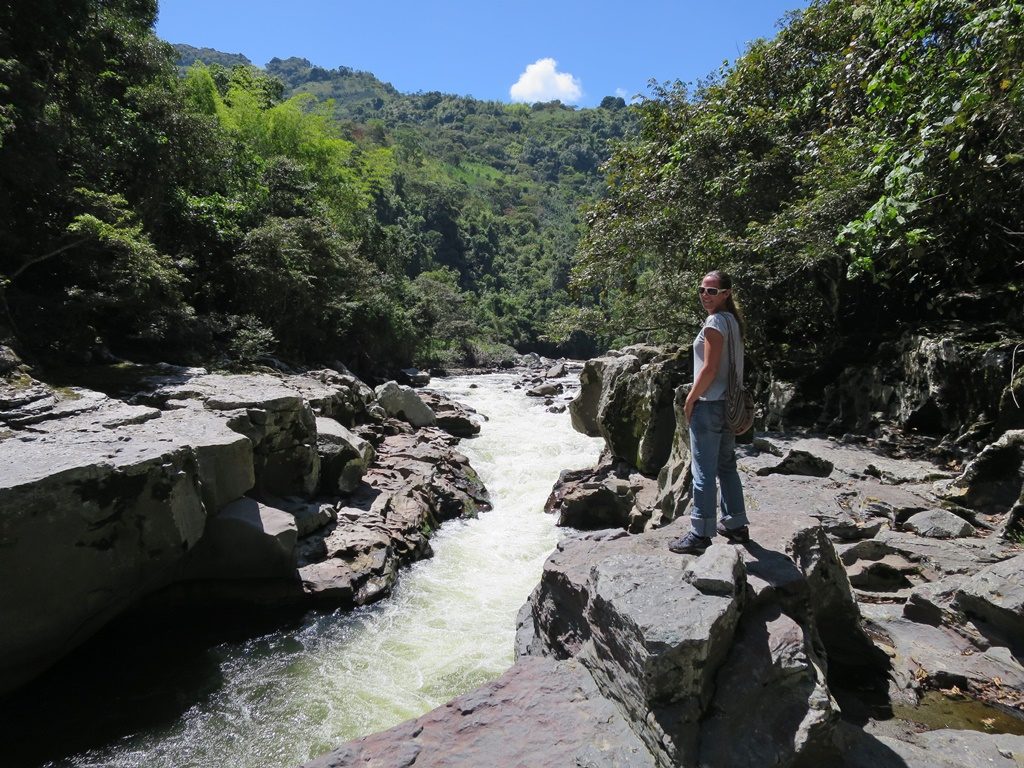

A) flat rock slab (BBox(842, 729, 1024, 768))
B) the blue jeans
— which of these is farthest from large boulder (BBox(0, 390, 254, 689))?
flat rock slab (BBox(842, 729, 1024, 768))

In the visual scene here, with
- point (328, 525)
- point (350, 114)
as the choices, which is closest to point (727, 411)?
point (328, 525)

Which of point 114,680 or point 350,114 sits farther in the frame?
point 350,114

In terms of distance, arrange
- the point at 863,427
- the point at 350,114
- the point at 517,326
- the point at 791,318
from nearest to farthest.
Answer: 1. the point at 863,427
2. the point at 791,318
3. the point at 517,326
4. the point at 350,114

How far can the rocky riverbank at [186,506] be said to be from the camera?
571 cm

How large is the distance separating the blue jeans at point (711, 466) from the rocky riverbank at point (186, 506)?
5843mm

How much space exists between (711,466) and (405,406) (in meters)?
14.7

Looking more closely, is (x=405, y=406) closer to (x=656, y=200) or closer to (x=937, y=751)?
(x=656, y=200)

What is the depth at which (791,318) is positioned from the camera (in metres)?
14.7

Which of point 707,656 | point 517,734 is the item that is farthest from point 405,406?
point 707,656

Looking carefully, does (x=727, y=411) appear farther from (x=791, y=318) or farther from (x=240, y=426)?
(x=791, y=318)

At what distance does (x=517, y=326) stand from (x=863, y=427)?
2228 inches

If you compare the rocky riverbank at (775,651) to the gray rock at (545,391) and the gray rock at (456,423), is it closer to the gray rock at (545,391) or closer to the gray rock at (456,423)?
the gray rock at (456,423)

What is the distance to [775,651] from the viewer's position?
308cm

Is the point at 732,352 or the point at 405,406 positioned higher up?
the point at 732,352
